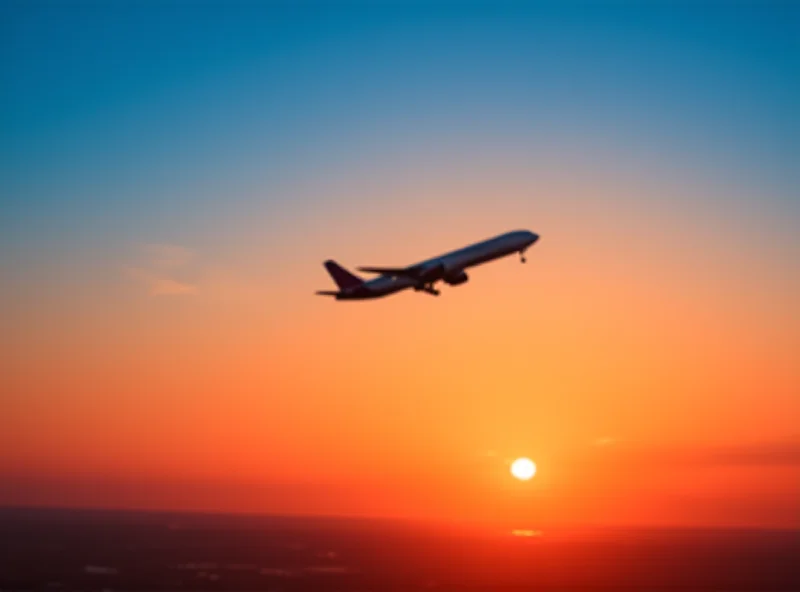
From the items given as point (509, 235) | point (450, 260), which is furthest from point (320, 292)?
point (509, 235)

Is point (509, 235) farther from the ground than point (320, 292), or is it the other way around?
point (509, 235)

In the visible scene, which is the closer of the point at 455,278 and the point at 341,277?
the point at 455,278

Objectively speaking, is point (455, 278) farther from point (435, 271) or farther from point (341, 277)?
point (341, 277)

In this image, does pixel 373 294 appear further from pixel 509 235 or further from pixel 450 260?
pixel 509 235

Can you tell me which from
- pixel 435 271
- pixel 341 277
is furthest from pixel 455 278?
pixel 341 277
